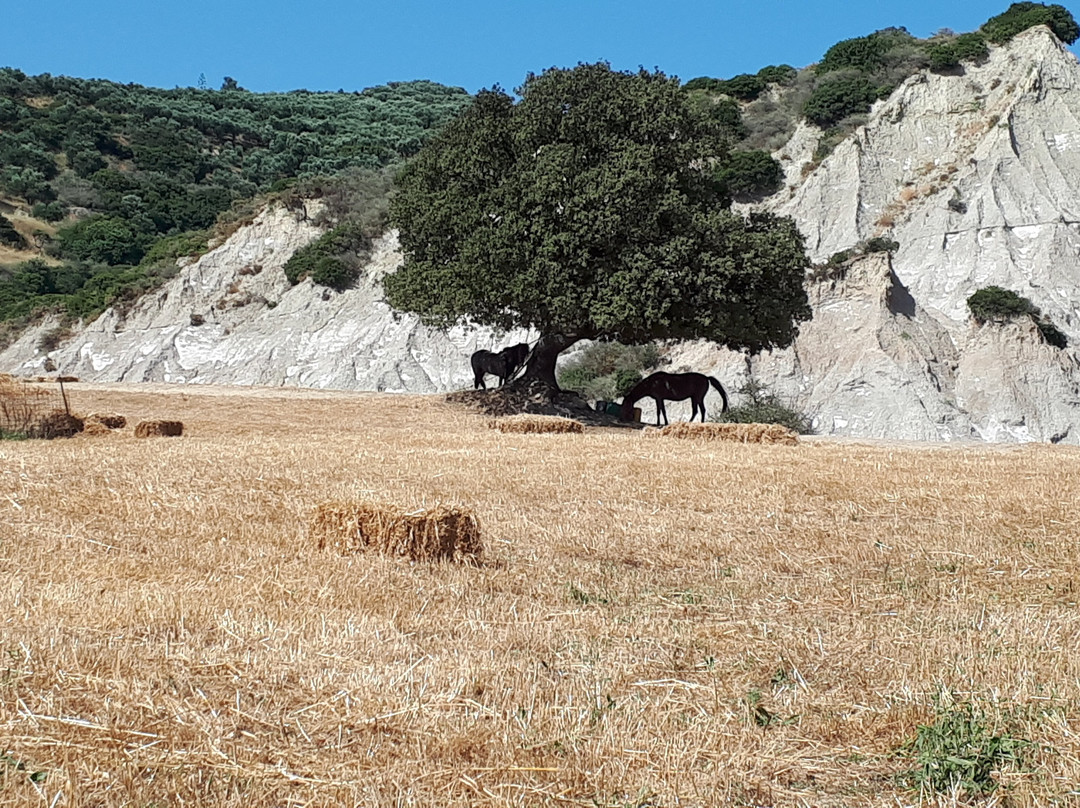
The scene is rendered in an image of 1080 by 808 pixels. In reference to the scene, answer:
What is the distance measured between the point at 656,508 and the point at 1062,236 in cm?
3957

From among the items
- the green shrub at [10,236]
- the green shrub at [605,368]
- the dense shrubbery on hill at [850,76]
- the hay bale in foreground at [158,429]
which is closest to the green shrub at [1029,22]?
the dense shrubbery on hill at [850,76]

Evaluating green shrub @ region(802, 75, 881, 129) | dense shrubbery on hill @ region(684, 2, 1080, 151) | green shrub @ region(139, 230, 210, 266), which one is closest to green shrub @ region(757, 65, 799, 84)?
dense shrubbery on hill @ region(684, 2, 1080, 151)

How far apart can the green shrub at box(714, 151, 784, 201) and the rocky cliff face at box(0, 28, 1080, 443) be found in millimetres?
1235

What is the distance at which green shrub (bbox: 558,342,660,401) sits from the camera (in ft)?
131

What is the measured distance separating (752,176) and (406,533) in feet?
161

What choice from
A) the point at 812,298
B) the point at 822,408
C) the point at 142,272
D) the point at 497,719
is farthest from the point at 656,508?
the point at 142,272

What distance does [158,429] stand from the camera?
55.7ft

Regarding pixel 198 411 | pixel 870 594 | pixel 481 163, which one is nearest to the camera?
pixel 870 594

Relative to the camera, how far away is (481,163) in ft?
87.5

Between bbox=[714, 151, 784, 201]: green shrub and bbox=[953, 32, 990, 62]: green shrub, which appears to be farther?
bbox=[953, 32, 990, 62]: green shrub

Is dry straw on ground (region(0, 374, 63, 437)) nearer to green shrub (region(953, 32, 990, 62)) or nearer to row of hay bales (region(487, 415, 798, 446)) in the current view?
row of hay bales (region(487, 415, 798, 446))

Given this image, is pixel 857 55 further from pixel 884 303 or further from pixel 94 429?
pixel 94 429

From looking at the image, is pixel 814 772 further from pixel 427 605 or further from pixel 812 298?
pixel 812 298

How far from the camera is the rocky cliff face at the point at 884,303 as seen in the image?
35906mm
